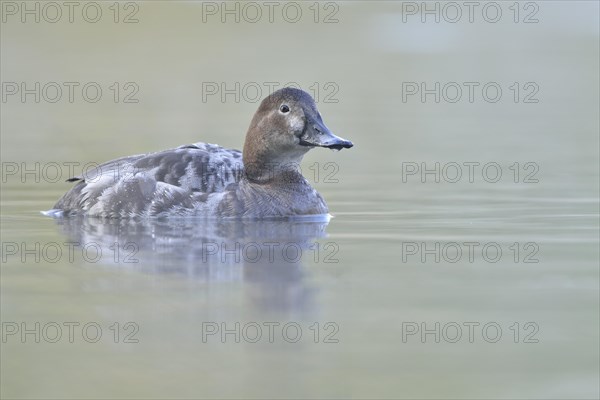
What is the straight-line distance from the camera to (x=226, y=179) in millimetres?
10375

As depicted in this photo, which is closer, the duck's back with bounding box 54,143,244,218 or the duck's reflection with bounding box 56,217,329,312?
the duck's reflection with bounding box 56,217,329,312

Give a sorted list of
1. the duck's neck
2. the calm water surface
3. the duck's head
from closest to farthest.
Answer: the calm water surface < the duck's head < the duck's neck

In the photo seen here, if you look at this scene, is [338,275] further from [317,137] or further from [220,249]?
[317,137]

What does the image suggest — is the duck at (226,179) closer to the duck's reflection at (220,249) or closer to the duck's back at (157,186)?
the duck's back at (157,186)

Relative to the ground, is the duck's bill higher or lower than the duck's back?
higher

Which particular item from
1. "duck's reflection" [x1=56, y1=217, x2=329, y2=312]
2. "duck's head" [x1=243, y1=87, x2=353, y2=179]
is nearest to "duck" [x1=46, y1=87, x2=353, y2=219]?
"duck's head" [x1=243, y1=87, x2=353, y2=179]

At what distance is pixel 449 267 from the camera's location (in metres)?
7.96

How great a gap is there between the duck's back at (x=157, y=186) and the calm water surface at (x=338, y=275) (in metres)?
0.24

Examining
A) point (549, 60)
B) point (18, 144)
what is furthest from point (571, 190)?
point (549, 60)

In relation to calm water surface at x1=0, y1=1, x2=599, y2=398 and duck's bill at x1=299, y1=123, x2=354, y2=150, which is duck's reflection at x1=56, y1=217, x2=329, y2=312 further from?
duck's bill at x1=299, y1=123, x2=354, y2=150

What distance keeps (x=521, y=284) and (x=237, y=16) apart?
2480 centimetres

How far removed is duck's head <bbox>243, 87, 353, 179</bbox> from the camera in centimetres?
1020

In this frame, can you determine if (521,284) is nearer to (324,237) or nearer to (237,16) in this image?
(324,237)

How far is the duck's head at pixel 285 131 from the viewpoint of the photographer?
1020 cm
